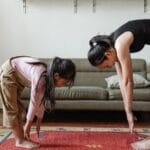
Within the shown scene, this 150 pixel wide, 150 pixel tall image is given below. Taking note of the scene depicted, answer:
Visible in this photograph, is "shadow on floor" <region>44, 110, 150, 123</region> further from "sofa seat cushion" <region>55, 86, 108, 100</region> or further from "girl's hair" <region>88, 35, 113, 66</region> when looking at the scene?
"girl's hair" <region>88, 35, 113, 66</region>

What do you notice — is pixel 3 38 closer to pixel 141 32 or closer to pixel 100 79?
pixel 100 79

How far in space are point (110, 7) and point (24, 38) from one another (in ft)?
3.77

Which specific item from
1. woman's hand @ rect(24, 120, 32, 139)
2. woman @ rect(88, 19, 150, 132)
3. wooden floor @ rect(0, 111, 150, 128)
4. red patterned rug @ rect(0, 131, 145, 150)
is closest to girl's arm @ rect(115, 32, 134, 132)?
woman @ rect(88, 19, 150, 132)

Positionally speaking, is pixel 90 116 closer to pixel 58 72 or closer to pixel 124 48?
pixel 58 72

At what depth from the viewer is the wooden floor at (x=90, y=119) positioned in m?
3.89

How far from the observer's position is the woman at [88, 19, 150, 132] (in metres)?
2.35

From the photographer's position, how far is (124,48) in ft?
7.66

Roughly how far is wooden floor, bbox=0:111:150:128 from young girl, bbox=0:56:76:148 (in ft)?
3.75

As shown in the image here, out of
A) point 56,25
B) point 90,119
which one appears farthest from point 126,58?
point 56,25

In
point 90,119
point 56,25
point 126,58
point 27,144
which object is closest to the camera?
A: point 126,58

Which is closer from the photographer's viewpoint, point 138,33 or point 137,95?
point 138,33

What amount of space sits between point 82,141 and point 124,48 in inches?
38.6

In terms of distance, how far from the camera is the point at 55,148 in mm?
2746

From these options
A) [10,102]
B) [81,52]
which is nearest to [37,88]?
[10,102]
